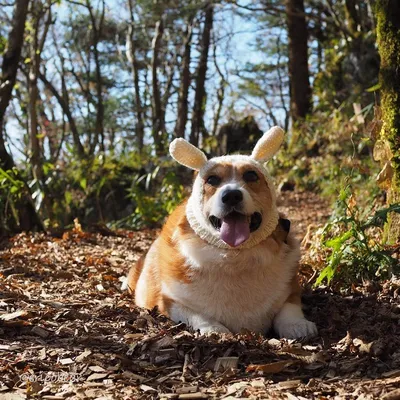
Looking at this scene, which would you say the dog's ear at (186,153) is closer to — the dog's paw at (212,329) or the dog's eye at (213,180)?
the dog's eye at (213,180)

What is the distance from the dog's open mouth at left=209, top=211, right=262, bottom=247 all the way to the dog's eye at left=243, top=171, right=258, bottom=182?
23 centimetres

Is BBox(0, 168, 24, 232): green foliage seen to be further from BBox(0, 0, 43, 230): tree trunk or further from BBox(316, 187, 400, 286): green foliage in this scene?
BBox(316, 187, 400, 286): green foliage

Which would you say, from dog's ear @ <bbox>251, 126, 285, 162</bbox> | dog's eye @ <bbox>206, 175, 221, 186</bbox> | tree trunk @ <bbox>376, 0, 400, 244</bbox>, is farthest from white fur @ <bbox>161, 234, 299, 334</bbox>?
tree trunk @ <bbox>376, 0, 400, 244</bbox>

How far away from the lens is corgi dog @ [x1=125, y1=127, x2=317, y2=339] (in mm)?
2883

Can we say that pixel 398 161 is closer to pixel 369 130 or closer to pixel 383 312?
pixel 369 130

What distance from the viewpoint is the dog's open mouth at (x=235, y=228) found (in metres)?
2.83

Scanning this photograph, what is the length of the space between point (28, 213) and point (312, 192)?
6.26 meters

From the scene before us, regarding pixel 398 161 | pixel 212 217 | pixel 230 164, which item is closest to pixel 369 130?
pixel 398 161

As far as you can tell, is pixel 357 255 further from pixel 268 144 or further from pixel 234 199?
pixel 234 199

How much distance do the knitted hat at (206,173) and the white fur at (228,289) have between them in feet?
0.22

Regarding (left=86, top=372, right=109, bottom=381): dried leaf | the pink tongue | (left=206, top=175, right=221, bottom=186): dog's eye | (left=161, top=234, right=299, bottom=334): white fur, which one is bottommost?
(left=86, top=372, right=109, bottom=381): dried leaf

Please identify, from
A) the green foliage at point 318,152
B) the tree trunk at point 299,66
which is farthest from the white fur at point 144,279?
the tree trunk at point 299,66

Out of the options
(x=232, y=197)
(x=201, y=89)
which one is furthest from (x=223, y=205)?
(x=201, y=89)

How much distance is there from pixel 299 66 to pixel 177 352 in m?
12.2
